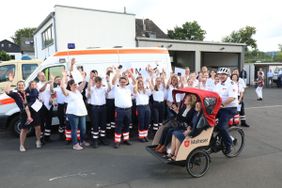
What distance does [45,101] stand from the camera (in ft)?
20.7

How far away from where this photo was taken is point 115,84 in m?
5.88

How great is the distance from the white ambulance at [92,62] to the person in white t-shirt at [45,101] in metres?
0.64

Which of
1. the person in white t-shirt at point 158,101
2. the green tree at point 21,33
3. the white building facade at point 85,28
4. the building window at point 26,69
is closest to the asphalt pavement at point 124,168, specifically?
the person in white t-shirt at point 158,101

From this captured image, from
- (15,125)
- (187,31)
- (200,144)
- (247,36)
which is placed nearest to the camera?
(200,144)

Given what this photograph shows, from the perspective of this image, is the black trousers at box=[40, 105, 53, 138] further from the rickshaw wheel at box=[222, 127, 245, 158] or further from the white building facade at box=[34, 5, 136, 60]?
the white building facade at box=[34, 5, 136, 60]

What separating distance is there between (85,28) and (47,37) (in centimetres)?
393

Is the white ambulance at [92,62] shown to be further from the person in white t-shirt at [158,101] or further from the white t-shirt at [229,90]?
the white t-shirt at [229,90]

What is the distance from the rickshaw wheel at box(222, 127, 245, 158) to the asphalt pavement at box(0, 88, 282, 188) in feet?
0.40

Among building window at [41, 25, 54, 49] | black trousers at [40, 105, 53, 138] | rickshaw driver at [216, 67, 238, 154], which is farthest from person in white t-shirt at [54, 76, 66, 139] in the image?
building window at [41, 25, 54, 49]

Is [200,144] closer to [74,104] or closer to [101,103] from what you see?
[101,103]

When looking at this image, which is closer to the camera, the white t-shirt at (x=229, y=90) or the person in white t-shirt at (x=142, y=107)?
the white t-shirt at (x=229, y=90)

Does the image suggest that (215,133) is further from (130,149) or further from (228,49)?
(228,49)

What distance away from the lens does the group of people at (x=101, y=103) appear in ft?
18.4

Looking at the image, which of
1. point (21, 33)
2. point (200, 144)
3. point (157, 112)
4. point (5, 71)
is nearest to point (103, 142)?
point (157, 112)
